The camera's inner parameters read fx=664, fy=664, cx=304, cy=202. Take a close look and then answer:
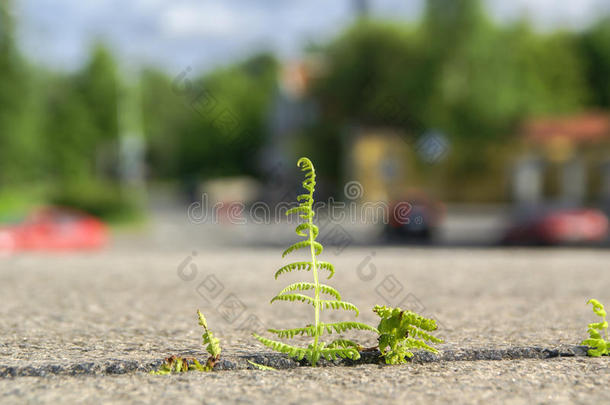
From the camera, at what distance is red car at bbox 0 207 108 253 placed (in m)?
16.0

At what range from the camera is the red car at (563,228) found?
17953mm

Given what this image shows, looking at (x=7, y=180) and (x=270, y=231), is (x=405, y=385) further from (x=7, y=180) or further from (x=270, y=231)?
(x=7, y=180)

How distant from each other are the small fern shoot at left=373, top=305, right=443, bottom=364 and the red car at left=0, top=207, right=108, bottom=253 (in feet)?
45.4

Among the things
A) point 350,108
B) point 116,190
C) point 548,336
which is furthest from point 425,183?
point 548,336

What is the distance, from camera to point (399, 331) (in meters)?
3.88

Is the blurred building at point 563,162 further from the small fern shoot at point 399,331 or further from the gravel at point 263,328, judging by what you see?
the small fern shoot at point 399,331

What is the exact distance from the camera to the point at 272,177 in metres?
46.3

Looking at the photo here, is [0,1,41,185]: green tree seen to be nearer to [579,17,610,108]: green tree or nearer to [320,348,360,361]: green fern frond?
[579,17,610,108]: green tree

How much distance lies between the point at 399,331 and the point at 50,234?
1478 centimetres

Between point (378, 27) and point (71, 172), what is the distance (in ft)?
110

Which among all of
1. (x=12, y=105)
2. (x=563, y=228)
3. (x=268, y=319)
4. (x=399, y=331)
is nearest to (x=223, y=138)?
(x=12, y=105)

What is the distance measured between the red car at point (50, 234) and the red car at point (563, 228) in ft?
39.3

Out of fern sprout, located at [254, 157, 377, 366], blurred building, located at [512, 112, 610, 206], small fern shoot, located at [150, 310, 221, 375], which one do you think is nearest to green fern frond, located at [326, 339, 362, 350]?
fern sprout, located at [254, 157, 377, 366]

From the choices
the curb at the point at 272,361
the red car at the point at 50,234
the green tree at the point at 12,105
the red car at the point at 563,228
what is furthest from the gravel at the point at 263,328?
the green tree at the point at 12,105
